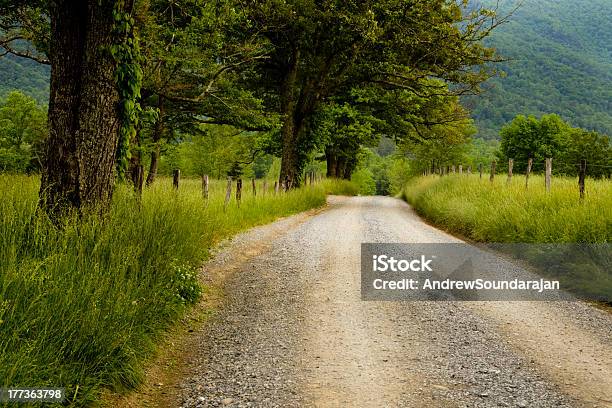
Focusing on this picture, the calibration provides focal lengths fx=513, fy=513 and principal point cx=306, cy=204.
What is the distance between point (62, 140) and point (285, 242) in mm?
7134

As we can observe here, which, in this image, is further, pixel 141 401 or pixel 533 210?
pixel 533 210

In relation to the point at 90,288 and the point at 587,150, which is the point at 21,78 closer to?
the point at 587,150

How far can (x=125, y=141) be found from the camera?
732 centimetres

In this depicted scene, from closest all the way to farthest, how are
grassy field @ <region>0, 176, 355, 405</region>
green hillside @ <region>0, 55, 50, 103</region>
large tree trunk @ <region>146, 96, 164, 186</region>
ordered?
grassy field @ <region>0, 176, 355, 405</region> < large tree trunk @ <region>146, 96, 164, 186</region> < green hillside @ <region>0, 55, 50, 103</region>

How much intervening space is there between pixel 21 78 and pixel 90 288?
116 meters

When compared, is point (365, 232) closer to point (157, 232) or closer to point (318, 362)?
point (157, 232)

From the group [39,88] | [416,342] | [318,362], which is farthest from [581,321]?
[39,88]

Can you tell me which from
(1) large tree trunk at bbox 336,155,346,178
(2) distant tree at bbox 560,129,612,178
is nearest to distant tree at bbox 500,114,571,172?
(2) distant tree at bbox 560,129,612,178

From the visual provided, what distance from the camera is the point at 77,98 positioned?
6551 millimetres

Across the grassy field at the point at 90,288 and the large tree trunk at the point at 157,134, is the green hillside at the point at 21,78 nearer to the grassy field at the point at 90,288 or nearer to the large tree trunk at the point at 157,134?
the large tree trunk at the point at 157,134

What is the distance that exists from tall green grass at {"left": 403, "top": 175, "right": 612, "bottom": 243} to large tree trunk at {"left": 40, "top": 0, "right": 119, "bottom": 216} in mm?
8389

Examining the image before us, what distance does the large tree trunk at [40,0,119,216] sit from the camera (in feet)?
21.2

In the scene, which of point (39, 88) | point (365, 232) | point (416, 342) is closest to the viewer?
point (416, 342)

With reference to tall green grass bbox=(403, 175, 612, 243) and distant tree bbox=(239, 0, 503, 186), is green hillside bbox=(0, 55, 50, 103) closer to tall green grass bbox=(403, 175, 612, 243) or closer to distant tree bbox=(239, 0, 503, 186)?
distant tree bbox=(239, 0, 503, 186)
